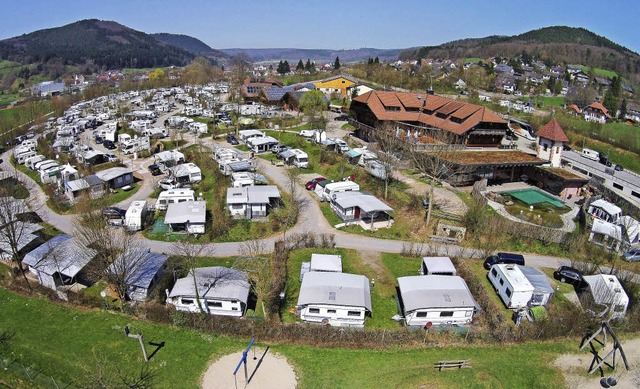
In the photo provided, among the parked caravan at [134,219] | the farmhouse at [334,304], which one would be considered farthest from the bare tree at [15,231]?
the farmhouse at [334,304]

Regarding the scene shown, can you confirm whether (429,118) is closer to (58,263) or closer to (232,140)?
(232,140)

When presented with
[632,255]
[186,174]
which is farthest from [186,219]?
[632,255]

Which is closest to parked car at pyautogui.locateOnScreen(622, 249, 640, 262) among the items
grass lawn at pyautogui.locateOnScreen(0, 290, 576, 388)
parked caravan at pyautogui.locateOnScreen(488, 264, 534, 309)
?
parked caravan at pyautogui.locateOnScreen(488, 264, 534, 309)

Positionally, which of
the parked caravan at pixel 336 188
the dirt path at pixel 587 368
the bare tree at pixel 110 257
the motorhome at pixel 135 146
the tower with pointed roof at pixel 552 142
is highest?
the tower with pointed roof at pixel 552 142

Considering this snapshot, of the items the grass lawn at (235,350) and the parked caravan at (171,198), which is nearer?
the grass lawn at (235,350)

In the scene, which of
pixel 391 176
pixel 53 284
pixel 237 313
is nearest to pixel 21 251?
pixel 53 284

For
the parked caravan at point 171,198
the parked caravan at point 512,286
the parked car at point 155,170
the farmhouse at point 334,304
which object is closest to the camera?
the farmhouse at point 334,304

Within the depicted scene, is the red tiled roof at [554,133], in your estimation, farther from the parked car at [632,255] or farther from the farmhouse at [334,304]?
the farmhouse at [334,304]
